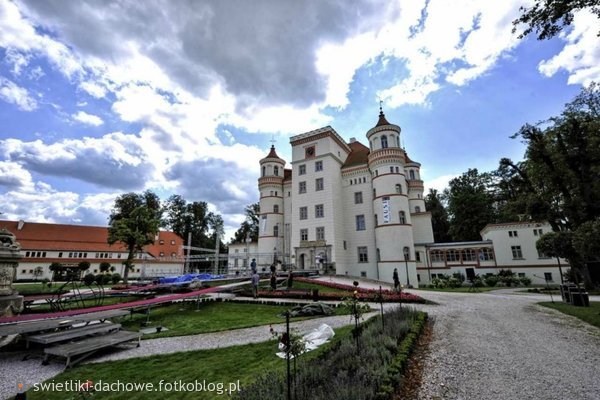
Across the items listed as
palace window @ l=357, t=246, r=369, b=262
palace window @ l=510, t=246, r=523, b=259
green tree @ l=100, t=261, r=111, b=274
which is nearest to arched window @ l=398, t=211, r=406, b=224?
palace window @ l=357, t=246, r=369, b=262

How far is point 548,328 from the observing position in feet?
30.1

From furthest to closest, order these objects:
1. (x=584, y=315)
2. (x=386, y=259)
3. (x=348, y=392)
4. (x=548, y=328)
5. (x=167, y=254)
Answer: (x=167, y=254)
(x=386, y=259)
(x=584, y=315)
(x=548, y=328)
(x=348, y=392)

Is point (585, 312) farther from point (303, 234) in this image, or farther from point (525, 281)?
point (303, 234)

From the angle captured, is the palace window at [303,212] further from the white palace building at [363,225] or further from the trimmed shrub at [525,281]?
the trimmed shrub at [525,281]

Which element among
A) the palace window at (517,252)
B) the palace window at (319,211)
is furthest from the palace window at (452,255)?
the palace window at (319,211)

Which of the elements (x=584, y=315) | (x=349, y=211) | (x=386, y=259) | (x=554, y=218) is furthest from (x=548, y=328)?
(x=349, y=211)

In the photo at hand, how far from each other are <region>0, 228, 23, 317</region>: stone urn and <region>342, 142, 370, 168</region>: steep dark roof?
3131 centimetres

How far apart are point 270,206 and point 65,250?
3124 centimetres

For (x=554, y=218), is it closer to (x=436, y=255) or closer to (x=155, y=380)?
(x=436, y=255)

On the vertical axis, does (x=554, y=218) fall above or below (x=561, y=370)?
above

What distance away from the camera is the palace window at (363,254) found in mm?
32037

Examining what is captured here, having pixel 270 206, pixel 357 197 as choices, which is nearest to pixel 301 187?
pixel 270 206

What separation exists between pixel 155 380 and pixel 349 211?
30.4 meters

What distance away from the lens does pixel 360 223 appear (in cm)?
3347
